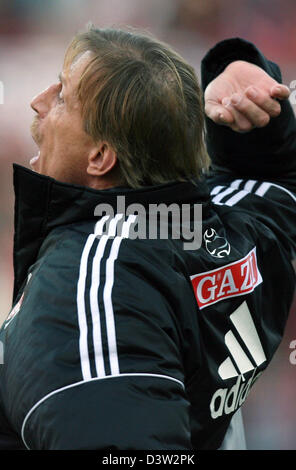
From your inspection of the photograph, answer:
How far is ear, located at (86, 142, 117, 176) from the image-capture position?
3.80 ft

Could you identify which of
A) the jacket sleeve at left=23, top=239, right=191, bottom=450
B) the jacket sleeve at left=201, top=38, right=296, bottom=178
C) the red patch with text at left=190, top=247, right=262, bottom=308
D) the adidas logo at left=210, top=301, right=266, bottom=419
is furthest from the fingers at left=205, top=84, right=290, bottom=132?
the jacket sleeve at left=23, top=239, right=191, bottom=450

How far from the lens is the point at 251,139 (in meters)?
1.48

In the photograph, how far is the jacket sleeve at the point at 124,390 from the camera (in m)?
0.86

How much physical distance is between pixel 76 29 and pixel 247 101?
284cm

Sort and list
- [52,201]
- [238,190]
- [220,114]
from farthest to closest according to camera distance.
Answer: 1. [238,190]
2. [220,114]
3. [52,201]

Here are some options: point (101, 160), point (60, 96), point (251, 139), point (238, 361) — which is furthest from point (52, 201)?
point (251, 139)

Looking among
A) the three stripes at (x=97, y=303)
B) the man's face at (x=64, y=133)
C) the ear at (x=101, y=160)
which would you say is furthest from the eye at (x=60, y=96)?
Result: the three stripes at (x=97, y=303)

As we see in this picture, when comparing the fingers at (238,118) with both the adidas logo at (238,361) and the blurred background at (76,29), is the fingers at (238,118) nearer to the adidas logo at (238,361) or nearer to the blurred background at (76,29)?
the adidas logo at (238,361)

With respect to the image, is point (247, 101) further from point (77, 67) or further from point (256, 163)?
point (77, 67)

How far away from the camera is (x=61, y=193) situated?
112 cm

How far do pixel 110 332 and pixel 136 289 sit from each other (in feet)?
0.26

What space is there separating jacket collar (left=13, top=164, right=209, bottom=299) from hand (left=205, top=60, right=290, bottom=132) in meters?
0.23

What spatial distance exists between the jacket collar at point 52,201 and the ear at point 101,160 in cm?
5
